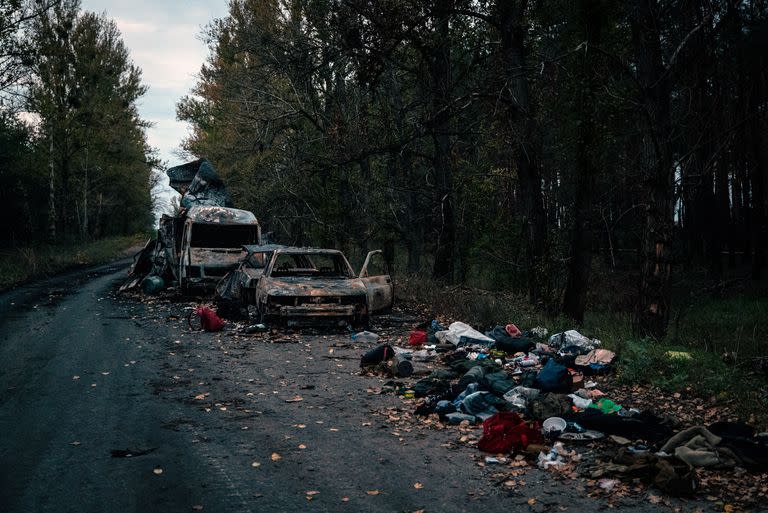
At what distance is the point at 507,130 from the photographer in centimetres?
1410

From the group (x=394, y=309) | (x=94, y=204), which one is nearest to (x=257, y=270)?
(x=394, y=309)

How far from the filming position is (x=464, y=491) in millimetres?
4715

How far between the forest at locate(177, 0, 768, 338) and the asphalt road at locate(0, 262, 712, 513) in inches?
238

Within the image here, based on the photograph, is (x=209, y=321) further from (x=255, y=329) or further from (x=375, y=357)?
(x=375, y=357)

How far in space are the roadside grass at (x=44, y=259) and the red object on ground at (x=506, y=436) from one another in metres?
19.6

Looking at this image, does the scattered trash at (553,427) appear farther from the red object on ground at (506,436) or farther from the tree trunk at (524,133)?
the tree trunk at (524,133)

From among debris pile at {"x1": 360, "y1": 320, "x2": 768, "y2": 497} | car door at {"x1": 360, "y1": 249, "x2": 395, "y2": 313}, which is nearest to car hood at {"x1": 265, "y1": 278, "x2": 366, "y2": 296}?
car door at {"x1": 360, "y1": 249, "x2": 395, "y2": 313}

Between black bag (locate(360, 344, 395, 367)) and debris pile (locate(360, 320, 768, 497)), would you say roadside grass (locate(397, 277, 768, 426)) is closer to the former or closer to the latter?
debris pile (locate(360, 320, 768, 497))

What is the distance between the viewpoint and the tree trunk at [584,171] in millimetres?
12633

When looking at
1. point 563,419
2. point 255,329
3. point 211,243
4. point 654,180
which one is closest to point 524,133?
point 654,180

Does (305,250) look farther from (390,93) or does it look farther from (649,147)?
(390,93)

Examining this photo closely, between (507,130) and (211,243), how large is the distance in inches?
364

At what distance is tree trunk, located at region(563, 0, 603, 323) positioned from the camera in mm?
12633

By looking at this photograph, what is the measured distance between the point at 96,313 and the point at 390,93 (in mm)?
11375
